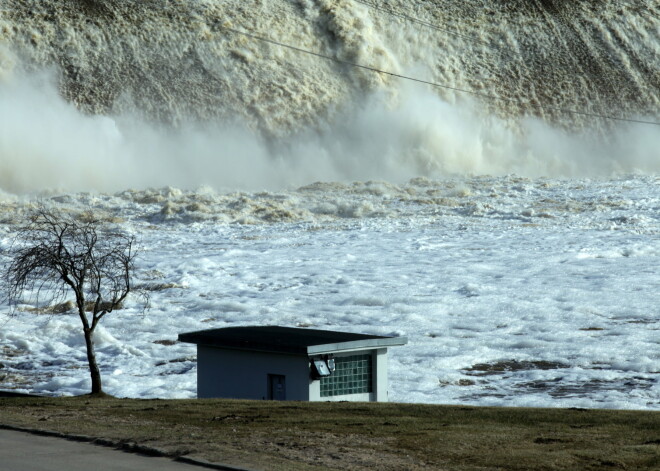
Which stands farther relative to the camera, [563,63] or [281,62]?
[563,63]

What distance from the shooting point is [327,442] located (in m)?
11.7

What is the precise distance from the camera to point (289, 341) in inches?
641

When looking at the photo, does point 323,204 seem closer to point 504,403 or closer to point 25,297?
point 25,297

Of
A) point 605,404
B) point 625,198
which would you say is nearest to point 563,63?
point 625,198

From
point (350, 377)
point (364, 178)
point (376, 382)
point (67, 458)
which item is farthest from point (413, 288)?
point (364, 178)

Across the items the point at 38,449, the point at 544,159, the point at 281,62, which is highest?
the point at 281,62

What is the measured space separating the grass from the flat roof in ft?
2.87

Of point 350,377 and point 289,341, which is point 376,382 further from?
point 289,341

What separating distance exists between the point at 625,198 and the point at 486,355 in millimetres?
29468

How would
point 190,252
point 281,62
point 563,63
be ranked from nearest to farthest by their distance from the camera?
1. point 190,252
2. point 281,62
3. point 563,63

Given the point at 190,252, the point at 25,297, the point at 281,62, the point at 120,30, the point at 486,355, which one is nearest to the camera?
the point at 486,355

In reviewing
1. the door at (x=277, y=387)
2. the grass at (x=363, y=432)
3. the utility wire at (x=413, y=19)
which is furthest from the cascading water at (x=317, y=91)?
the grass at (x=363, y=432)

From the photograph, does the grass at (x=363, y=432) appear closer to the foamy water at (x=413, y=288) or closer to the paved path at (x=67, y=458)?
the paved path at (x=67, y=458)

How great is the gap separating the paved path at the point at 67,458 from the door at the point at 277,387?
18.0ft
